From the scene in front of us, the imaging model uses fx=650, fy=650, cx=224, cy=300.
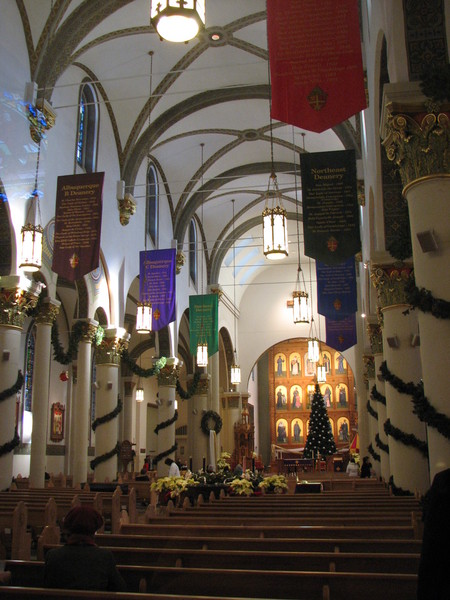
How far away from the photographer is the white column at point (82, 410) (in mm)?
18172

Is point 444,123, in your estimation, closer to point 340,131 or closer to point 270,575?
point 270,575

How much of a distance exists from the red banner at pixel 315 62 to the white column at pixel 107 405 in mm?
12875

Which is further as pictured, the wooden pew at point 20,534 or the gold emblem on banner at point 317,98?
the gold emblem on banner at point 317,98

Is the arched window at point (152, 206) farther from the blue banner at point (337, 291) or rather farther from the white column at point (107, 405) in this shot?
the blue banner at point (337, 291)

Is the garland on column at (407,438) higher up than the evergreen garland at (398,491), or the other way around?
the garland on column at (407,438)

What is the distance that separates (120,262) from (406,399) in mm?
11656

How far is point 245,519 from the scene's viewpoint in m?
8.24

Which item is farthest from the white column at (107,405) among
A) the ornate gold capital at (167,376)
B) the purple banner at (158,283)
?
the ornate gold capital at (167,376)

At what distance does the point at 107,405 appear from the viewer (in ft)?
65.1

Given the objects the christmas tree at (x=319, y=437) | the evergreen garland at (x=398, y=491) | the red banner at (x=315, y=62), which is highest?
the red banner at (x=315, y=62)

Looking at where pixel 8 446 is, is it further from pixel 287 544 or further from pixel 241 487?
pixel 287 544

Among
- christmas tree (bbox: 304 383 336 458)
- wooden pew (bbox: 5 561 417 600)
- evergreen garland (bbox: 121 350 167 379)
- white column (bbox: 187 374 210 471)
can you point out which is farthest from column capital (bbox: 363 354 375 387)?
wooden pew (bbox: 5 561 417 600)

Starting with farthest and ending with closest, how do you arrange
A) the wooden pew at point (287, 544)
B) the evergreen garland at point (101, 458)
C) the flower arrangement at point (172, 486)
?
the evergreen garland at point (101, 458), the flower arrangement at point (172, 486), the wooden pew at point (287, 544)

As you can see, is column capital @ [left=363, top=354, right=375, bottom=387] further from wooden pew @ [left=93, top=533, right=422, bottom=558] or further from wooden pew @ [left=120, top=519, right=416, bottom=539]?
wooden pew @ [left=93, top=533, right=422, bottom=558]
